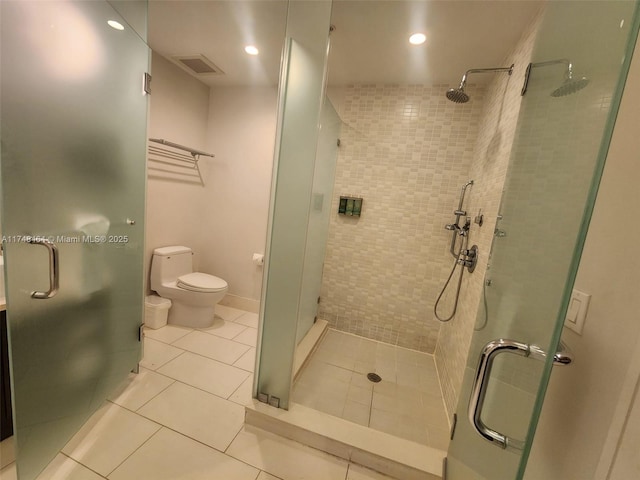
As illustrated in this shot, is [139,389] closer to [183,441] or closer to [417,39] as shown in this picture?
[183,441]

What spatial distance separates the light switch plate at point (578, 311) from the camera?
65 centimetres

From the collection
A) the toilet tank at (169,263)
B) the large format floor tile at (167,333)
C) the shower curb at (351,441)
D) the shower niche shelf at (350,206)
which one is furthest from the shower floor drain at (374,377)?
the toilet tank at (169,263)

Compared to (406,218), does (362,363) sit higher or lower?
lower

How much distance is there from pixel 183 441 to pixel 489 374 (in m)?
1.53

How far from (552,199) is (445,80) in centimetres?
192

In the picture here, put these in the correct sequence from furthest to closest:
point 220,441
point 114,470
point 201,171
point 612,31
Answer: point 201,171
point 220,441
point 114,470
point 612,31

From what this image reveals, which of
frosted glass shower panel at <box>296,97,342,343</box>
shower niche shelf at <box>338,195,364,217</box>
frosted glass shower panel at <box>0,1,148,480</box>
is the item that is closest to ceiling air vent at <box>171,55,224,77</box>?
frosted glass shower panel at <box>0,1,148,480</box>

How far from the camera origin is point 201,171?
2.79 m

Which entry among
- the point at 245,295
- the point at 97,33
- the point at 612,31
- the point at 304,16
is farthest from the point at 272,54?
the point at 245,295

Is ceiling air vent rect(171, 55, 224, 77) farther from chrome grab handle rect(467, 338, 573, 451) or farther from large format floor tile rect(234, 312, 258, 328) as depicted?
chrome grab handle rect(467, 338, 573, 451)

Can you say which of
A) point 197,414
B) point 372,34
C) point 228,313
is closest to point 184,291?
point 228,313

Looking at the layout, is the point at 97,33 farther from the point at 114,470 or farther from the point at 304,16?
the point at 114,470

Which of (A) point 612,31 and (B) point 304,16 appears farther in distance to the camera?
(B) point 304,16

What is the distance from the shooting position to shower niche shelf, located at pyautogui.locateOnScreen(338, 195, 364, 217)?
93.4 inches
